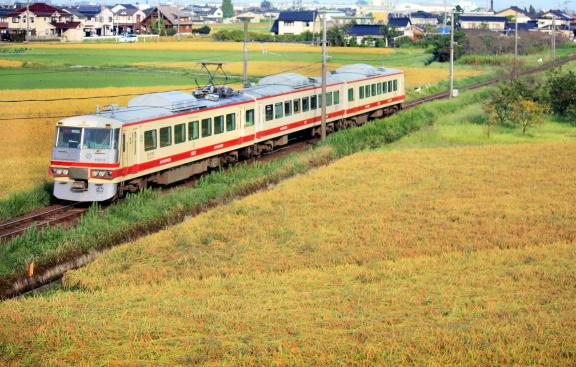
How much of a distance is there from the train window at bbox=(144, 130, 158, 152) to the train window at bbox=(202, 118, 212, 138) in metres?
2.77

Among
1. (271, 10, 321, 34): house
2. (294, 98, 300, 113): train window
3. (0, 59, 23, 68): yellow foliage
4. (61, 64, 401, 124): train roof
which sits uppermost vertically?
(271, 10, 321, 34): house

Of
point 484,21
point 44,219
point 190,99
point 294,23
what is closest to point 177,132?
point 190,99

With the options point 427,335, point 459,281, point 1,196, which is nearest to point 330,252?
point 459,281

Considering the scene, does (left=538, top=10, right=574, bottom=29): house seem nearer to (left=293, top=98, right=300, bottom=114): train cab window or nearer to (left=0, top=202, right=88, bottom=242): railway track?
(left=293, top=98, right=300, bottom=114): train cab window

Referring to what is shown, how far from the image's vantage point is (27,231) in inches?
805

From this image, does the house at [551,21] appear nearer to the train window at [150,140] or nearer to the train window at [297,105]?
the train window at [297,105]

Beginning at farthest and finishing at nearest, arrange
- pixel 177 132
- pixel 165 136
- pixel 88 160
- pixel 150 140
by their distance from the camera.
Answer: pixel 177 132
pixel 165 136
pixel 150 140
pixel 88 160

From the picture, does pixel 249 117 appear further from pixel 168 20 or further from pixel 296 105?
pixel 168 20

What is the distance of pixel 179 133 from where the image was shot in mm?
26734

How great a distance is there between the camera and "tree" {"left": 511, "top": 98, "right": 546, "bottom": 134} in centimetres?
4094

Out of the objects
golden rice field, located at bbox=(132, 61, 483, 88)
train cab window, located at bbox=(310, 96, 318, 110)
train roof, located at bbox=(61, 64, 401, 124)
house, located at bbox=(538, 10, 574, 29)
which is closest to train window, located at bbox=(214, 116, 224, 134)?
train roof, located at bbox=(61, 64, 401, 124)

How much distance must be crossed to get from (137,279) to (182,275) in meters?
0.95

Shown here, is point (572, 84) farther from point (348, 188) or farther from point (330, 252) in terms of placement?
point (330, 252)

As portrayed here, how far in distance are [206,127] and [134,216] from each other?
6.43 m
